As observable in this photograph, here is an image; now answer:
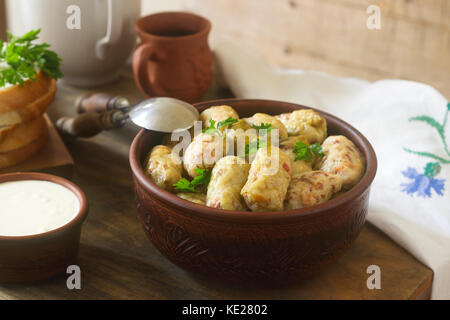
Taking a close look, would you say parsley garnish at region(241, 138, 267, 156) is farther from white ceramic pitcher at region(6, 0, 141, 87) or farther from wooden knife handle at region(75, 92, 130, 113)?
white ceramic pitcher at region(6, 0, 141, 87)

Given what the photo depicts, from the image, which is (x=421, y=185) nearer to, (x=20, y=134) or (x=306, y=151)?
(x=306, y=151)

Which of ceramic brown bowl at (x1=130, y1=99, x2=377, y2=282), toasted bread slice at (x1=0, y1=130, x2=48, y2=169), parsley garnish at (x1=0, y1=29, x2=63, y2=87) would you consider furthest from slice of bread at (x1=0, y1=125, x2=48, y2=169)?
ceramic brown bowl at (x1=130, y1=99, x2=377, y2=282)

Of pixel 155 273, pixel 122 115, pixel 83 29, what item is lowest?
pixel 155 273

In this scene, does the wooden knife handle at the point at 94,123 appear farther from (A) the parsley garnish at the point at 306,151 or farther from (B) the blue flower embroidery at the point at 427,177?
(B) the blue flower embroidery at the point at 427,177

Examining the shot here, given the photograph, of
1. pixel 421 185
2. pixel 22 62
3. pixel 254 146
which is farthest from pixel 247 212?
pixel 22 62

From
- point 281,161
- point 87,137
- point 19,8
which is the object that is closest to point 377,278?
point 281,161
